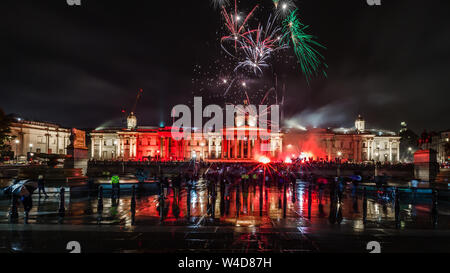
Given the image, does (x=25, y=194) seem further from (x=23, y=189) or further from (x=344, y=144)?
(x=344, y=144)

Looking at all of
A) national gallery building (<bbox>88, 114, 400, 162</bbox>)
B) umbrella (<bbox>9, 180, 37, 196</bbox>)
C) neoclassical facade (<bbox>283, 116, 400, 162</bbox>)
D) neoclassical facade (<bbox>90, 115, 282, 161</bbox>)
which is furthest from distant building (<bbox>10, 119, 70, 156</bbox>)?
umbrella (<bbox>9, 180, 37, 196</bbox>)

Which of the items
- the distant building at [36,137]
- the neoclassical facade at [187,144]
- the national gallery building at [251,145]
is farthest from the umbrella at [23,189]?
the distant building at [36,137]

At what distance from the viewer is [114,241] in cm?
785

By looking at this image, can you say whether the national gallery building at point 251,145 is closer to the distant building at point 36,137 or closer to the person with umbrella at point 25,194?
the distant building at point 36,137

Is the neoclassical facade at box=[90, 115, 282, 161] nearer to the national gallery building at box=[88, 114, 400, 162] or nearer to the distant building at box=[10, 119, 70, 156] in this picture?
the national gallery building at box=[88, 114, 400, 162]

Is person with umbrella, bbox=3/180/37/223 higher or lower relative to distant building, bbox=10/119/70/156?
lower

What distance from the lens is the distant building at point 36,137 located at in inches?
3438

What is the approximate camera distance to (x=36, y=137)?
310 ft

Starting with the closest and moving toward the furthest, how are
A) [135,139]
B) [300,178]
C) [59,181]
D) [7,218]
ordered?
[7,218] → [59,181] → [300,178] → [135,139]

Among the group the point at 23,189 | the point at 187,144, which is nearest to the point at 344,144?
the point at 187,144

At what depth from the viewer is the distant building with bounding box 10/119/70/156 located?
286 ft

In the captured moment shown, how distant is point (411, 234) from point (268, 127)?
297 ft
